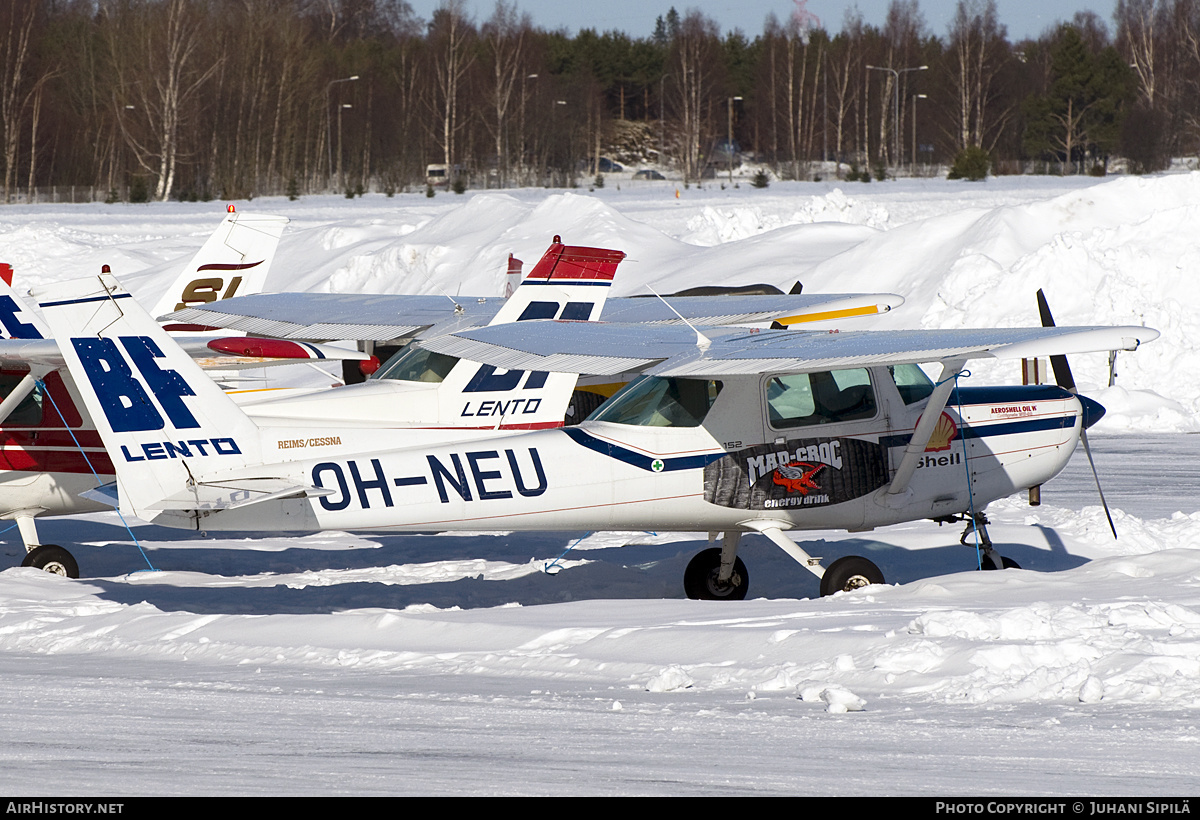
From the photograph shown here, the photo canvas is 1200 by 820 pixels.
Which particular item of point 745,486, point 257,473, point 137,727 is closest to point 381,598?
point 257,473

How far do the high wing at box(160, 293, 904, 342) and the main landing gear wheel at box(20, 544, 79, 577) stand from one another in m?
3.78

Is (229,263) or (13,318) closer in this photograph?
(13,318)

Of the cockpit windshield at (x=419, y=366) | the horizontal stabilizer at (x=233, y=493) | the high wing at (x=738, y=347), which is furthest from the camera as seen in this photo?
the cockpit windshield at (x=419, y=366)

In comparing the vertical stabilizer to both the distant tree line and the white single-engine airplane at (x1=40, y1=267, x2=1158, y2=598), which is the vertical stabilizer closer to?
the white single-engine airplane at (x1=40, y1=267, x2=1158, y2=598)

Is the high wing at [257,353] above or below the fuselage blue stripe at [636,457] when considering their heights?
above

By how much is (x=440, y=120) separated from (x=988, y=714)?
197 ft

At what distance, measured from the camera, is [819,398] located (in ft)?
26.8

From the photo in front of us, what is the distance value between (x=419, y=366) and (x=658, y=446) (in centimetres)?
299

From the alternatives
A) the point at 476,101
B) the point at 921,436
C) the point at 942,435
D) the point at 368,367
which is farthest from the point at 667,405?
the point at 476,101

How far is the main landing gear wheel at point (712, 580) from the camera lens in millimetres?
8930

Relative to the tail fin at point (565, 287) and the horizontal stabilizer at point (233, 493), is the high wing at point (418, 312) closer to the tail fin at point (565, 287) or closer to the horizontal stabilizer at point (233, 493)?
the tail fin at point (565, 287)

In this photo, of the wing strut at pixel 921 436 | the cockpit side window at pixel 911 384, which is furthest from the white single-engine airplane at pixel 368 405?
the wing strut at pixel 921 436

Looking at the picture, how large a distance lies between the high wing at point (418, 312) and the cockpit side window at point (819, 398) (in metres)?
3.82

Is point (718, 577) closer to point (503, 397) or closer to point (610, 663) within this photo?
point (503, 397)
